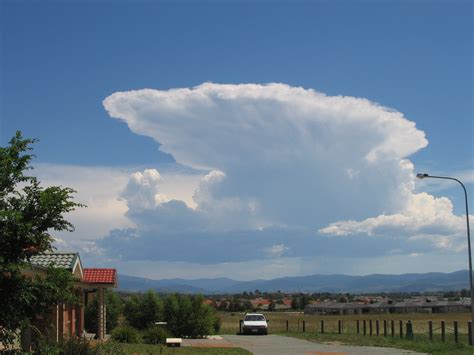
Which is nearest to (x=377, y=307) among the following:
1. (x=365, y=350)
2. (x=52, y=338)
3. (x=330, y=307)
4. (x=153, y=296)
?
(x=330, y=307)

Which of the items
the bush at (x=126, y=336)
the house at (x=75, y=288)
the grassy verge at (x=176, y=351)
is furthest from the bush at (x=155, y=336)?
the grassy verge at (x=176, y=351)

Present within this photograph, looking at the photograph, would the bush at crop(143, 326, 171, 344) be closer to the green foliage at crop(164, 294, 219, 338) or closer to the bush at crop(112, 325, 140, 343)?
the bush at crop(112, 325, 140, 343)

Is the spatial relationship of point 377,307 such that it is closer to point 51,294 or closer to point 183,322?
point 183,322

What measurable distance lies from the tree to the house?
1.51 ft

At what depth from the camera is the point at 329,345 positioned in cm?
3095

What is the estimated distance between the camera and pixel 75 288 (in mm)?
25438

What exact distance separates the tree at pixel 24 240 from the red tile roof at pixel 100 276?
16.2 metres

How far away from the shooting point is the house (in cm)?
1748

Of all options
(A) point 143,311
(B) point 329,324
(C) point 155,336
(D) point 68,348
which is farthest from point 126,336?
(B) point 329,324

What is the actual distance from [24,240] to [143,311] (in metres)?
25.6

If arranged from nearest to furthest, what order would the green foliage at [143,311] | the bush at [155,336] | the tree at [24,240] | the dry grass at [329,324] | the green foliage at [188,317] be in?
the tree at [24,240], the bush at [155,336], the green foliage at [188,317], the green foliage at [143,311], the dry grass at [329,324]

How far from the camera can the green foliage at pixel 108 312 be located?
35.8 metres

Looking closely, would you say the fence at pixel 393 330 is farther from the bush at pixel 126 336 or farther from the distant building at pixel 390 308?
the distant building at pixel 390 308

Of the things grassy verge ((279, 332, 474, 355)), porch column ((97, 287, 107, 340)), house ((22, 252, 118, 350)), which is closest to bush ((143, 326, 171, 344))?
porch column ((97, 287, 107, 340))
